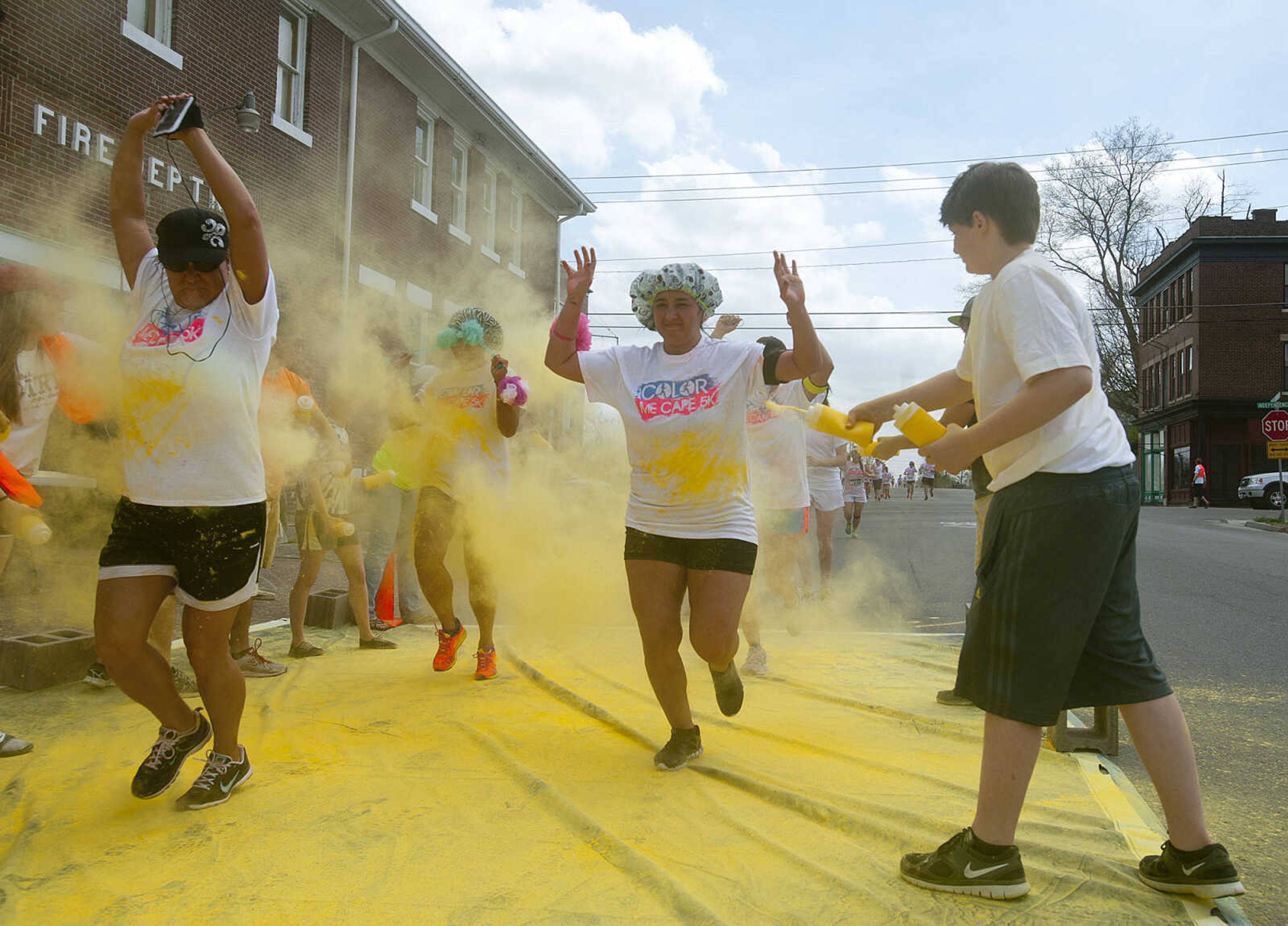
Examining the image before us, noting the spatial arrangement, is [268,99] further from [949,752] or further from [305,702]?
[949,752]

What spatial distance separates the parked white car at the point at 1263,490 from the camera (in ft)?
102

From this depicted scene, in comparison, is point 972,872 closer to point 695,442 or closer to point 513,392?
point 695,442

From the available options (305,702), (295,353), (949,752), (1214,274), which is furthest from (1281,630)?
(1214,274)

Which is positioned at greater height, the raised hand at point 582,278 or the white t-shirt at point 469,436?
the raised hand at point 582,278

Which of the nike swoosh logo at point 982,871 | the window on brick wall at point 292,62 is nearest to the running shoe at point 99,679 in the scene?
the nike swoosh logo at point 982,871

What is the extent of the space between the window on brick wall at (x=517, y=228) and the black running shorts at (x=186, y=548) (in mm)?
14282

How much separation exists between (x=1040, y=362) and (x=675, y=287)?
1497 mm

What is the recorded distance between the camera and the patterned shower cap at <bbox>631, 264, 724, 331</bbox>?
11.1ft

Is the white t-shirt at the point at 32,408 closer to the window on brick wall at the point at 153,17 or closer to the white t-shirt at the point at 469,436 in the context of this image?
the white t-shirt at the point at 469,436

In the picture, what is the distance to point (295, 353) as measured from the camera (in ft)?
17.6

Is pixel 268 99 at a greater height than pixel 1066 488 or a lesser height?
greater

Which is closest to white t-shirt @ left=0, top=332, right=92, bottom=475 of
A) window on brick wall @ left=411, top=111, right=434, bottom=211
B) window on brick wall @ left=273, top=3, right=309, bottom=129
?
window on brick wall @ left=273, top=3, right=309, bottom=129

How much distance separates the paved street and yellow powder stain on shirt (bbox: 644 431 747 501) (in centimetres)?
180

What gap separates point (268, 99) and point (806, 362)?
11384 mm
